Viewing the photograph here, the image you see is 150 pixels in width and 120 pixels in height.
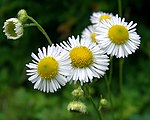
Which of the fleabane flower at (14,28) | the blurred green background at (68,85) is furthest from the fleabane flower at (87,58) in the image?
the blurred green background at (68,85)

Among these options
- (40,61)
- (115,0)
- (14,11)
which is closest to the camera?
(40,61)

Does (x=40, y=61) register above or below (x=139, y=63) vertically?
below

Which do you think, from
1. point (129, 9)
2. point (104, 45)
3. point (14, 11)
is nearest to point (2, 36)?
point (14, 11)

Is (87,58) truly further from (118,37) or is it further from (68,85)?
(68,85)

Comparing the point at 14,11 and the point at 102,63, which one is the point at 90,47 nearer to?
the point at 102,63

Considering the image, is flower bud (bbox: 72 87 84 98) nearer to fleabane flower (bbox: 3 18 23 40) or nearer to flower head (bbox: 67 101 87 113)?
flower head (bbox: 67 101 87 113)

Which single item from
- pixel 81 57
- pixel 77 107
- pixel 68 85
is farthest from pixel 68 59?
pixel 68 85

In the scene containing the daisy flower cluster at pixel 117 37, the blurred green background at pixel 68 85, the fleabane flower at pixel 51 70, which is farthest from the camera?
the blurred green background at pixel 68 85

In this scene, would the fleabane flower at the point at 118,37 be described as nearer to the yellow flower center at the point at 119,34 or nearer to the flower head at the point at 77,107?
the yellow flower center at the point at 119,34
